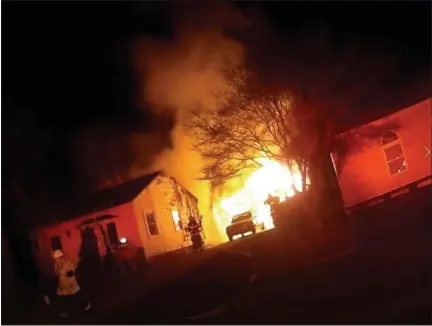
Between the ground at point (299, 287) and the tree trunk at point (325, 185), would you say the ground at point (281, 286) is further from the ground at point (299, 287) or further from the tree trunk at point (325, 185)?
the tree trunk at point (325, 185)

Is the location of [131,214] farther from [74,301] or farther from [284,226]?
[284,226]

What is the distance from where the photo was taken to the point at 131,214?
15.7 feet

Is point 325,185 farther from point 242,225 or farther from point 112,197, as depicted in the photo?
point 112,197

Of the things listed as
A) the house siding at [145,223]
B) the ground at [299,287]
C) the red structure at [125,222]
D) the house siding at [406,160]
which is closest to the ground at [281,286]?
the ground at [299,287]

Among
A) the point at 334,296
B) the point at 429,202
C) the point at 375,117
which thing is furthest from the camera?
the point at 375,117

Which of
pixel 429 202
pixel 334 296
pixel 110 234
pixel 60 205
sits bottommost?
pixel 334 296

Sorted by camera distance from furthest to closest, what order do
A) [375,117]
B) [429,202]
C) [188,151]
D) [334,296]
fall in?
[375,117], [429,202], [188,151], [334,296]

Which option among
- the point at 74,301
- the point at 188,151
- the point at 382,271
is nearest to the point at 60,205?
the point at 74,301

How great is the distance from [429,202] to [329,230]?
187cm

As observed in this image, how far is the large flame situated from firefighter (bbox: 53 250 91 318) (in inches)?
55.6

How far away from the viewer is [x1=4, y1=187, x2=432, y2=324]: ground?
4.43 metres

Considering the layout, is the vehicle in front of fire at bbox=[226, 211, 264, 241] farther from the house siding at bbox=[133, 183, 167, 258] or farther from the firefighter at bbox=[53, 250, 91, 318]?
the firefighter at bbox=[53, 250, 91, 318]

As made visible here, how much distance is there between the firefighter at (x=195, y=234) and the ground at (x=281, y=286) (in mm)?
81

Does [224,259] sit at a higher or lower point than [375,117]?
lower
